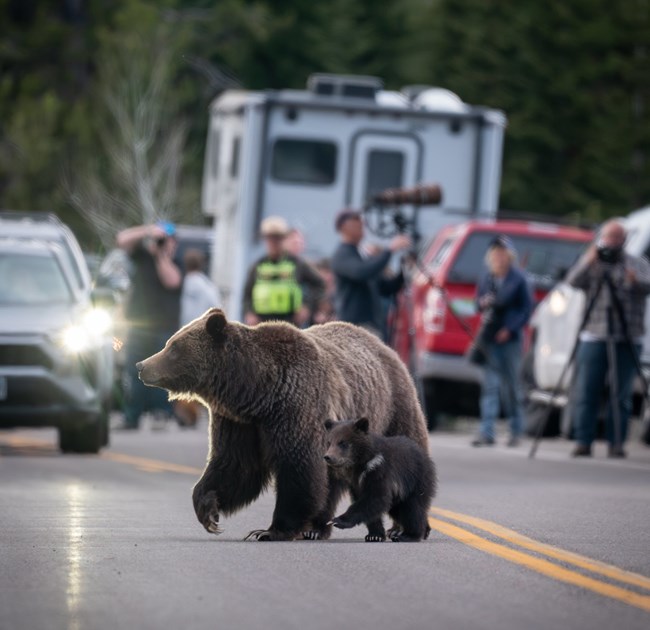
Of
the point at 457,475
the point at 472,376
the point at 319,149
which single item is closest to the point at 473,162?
the point at 319,149

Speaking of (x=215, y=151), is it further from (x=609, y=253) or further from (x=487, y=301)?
(x=609, y=253)

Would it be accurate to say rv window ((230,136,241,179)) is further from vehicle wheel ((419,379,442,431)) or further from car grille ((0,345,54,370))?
car grille ((0,345,54,370))

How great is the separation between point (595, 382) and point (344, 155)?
8.12 m

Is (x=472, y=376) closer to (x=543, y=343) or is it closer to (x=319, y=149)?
(x=543, y=343)

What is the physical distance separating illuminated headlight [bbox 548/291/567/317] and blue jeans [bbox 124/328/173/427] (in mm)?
3627

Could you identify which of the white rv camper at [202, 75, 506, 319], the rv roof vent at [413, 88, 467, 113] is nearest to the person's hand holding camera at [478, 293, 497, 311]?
the white rv camper at [202, 75, 506, 319]

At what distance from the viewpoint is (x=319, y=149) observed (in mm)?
26156

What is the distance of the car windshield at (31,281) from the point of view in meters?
18.6

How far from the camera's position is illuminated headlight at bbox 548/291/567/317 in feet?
68.5

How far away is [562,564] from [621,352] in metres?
8.75

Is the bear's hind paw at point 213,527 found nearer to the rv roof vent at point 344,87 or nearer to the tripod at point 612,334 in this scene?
the tripod at point 612,334

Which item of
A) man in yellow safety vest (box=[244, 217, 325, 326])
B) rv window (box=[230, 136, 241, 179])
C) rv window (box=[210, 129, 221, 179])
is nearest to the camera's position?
man in yellow safety vest (box=[244, 217, 325, 326])

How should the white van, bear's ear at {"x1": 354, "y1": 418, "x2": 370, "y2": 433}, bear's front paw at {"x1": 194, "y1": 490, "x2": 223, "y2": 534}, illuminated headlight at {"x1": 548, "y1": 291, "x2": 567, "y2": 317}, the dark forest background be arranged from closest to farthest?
1. bear's ear at {"x1": 354, "y1": 418, "x2": 370, "y2": 433}
2. bear's front paw at {"x1": 194, "y1": 490, "x2": 223, "y2": 534}
3. the white van
4. illuminated headlight at {"x1": 548, "y1": 291, "x2": 567, "y2": 317}
5. the dark forest background

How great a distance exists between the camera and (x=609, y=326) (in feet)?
60.1
